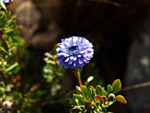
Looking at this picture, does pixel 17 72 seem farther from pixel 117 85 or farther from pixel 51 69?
pixel 117 85

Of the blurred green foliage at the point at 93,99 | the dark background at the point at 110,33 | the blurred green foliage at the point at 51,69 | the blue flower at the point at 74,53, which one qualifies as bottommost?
the blurred green foliage at the point at 93,99

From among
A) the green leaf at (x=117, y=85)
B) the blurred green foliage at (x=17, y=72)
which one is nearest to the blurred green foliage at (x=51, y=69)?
the blurred green foliage at (x=17, y=72)

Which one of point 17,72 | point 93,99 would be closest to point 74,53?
point 93,99

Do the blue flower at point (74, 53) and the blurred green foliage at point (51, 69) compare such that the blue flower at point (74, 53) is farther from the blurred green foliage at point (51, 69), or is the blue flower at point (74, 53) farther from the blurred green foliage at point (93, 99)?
the blurred green foliage at point (51, 69)

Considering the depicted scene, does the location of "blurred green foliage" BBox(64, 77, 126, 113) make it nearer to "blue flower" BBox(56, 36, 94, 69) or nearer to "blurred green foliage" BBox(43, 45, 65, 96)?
"blue flower" BBox(56, 36, 94, 69)

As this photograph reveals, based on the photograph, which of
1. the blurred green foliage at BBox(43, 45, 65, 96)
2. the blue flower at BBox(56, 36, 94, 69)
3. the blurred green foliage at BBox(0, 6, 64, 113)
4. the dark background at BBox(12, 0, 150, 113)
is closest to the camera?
the blue flower at BBox(56, 36, 94, 69)

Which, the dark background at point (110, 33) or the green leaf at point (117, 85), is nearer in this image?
the green leaf at point (117, 85)

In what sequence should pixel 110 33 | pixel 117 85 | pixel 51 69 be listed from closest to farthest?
pixel 117 85
pixel 51 69
pixel 110 33

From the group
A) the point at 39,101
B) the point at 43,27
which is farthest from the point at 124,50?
the point at 39,101

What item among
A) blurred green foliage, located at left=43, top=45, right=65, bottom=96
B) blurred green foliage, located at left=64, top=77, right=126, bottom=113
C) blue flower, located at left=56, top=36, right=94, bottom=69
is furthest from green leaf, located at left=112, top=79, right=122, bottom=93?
blurred green foliage, located at left=43, top=45, right=65, bottom=96
